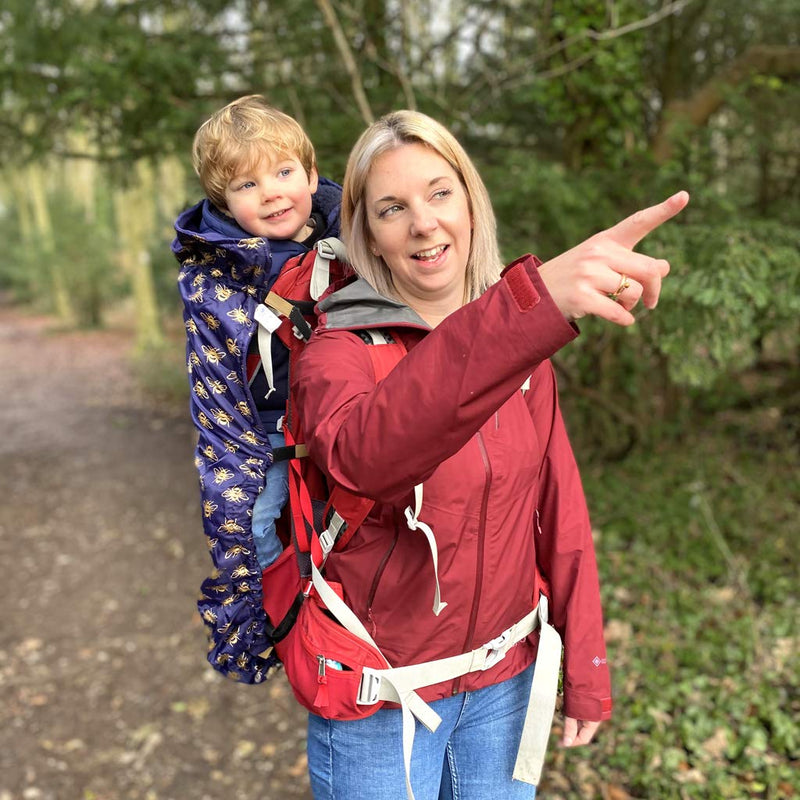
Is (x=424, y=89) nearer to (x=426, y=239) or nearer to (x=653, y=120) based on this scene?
(x=653, y=120)

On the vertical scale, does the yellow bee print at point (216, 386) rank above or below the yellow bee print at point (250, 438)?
above

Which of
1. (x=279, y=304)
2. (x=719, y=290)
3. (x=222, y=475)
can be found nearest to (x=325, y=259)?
(x=279, y=304)

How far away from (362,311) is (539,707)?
0.99 m

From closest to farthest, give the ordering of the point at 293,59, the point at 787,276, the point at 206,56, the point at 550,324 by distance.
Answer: the point at 550,324 → the point at 787,276 → the point at 293,59 → the point at 206,56

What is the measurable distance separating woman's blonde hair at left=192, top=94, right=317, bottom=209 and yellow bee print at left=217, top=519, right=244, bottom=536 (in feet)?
2.69

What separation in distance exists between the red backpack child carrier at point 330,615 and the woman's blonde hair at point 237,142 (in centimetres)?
31

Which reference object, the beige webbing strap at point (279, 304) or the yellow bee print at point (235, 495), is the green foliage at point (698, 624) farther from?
the beige webbing strap at point (279, 304)

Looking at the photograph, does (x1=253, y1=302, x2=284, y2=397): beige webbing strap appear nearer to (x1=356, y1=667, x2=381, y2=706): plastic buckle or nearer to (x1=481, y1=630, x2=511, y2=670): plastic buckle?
(x1=356, y1=667, x2=381, y2=706): plastic buckle

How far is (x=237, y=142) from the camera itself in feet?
5.93

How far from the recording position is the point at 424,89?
4.55 meters

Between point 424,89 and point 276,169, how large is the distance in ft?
9.93

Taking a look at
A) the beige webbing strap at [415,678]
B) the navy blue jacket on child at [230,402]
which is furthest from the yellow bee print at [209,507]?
the beige webbing strap at [415,678]

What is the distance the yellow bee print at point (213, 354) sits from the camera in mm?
1666

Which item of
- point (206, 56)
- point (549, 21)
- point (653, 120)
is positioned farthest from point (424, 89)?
point (653, 120)
